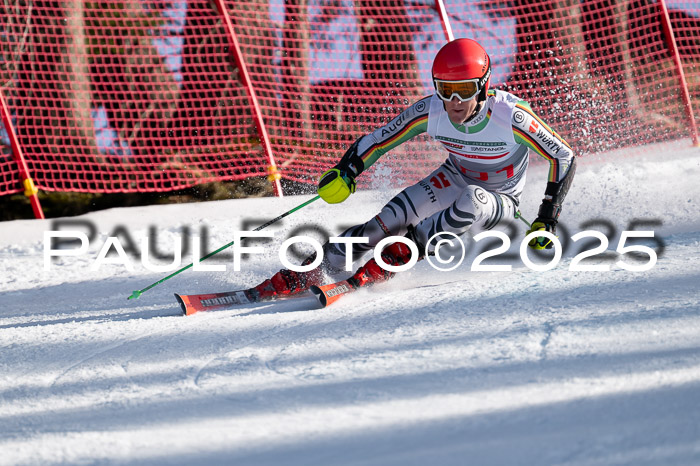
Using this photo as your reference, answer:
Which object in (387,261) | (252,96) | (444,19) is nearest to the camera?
(387,261)

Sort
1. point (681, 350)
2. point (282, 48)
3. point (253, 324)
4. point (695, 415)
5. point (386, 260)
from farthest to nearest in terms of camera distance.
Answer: point (282, 48) < point (386, 260) < point (253, 324) < point (681, 350) < point (695, 415)

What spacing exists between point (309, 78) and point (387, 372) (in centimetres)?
485

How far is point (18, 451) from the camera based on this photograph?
6.40ft

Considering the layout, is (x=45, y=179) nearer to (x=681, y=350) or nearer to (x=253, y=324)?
(x=253, y=324)

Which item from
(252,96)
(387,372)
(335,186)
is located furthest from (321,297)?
(252,96)

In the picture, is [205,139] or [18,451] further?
[205,139]

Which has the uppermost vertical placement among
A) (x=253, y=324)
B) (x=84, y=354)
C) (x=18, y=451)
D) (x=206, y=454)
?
(x=253, y=324)

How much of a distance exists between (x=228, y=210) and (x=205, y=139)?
4.19 feet

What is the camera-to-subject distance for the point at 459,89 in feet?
10.9

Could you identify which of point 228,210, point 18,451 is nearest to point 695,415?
point 18,451

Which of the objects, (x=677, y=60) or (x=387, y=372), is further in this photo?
(x=677, y=60)

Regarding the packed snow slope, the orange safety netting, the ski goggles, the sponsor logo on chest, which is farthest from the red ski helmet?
the orange safety netting

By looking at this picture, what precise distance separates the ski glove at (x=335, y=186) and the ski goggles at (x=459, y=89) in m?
0.67

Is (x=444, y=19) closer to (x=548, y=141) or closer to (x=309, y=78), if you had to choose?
(x=309, y=78)
